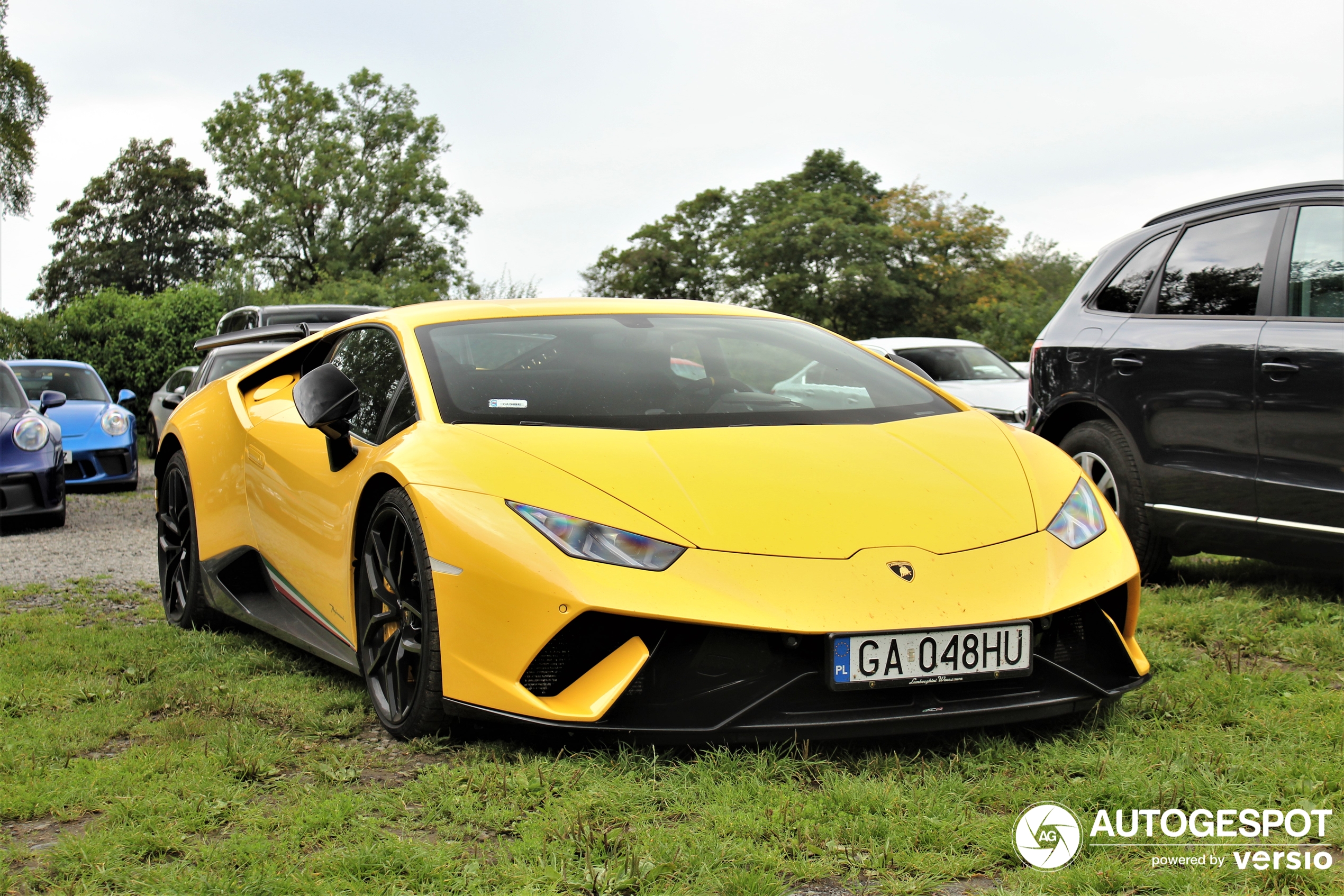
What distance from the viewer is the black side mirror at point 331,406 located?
3.86m

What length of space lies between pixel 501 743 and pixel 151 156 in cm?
6719

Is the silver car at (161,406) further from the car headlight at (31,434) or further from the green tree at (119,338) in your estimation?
the car headlight at (31,434)

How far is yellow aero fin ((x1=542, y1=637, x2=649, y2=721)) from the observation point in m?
2.89

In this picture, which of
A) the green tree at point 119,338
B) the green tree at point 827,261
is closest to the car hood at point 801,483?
the green tree at point 119,338

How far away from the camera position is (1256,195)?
539 centimetres

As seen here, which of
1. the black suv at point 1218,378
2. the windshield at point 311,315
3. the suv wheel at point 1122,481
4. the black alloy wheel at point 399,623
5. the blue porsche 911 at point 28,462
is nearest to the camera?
the black alloy wheel at point 399,623

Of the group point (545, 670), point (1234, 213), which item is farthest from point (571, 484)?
point (1234, 213)

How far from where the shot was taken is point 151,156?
63.2 metres

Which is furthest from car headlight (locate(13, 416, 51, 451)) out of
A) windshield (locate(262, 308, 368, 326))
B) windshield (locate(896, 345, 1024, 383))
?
windshield (locate(896, 345, 1024, 383))

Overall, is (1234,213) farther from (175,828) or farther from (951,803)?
(175,828)

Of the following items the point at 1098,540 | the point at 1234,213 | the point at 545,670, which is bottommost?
the point at 545,670

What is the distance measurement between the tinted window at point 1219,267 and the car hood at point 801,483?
7.41 ft

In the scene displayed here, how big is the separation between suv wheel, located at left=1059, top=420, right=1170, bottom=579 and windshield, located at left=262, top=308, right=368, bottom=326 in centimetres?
669

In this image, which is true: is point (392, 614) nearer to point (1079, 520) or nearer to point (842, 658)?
point (842, 658)
